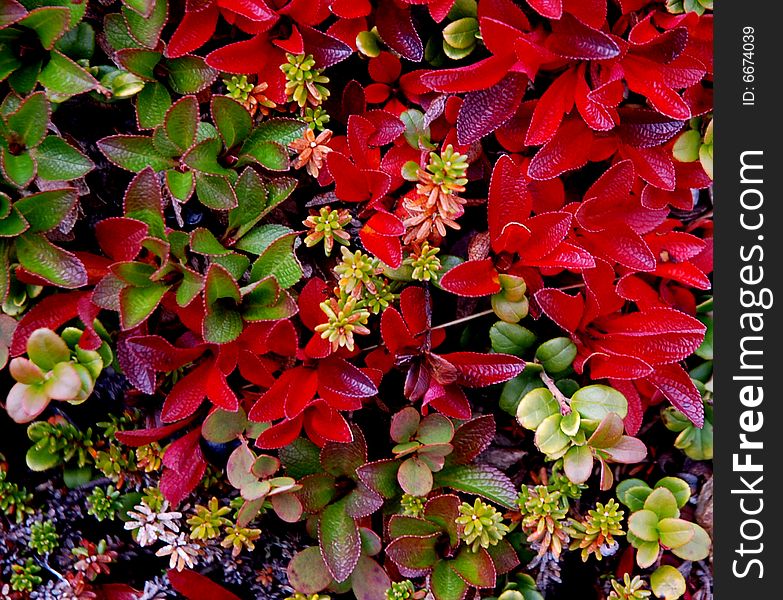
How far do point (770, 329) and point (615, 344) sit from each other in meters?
0.38

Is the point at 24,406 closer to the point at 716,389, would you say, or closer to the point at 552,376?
the point at 552,376

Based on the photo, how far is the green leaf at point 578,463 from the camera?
147 centimetres

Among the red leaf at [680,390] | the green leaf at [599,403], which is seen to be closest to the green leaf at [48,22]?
the green leaf at [599,403]

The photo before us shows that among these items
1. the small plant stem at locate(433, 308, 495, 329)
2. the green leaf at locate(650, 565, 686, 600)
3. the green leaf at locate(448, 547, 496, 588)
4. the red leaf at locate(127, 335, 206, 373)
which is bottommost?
the green leaf at locate(650, 565, 686, 600)

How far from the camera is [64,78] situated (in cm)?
148

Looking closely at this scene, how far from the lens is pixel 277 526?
1759mm

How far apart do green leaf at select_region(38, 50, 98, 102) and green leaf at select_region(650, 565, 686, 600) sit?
1676 mm

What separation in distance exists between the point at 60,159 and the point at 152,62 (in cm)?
29

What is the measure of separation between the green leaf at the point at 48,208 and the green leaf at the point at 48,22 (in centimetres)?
32

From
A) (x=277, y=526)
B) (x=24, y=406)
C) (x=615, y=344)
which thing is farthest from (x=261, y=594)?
(x=615, y=344)

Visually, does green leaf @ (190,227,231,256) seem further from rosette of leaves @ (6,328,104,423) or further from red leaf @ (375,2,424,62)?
red leaf @ (375,2,424,62)

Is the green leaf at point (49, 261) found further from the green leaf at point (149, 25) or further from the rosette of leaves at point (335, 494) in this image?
the rosette of leaves at point (335, 494)

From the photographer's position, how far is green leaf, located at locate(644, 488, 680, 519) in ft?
5.24

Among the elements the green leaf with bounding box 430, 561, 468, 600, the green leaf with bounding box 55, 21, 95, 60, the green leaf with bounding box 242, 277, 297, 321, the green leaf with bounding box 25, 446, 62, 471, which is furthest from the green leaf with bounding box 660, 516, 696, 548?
the green leaf with bounding box 55, 21, 95, 60
